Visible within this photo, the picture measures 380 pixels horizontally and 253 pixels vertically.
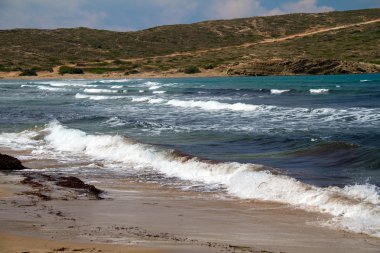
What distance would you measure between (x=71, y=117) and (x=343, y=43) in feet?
268

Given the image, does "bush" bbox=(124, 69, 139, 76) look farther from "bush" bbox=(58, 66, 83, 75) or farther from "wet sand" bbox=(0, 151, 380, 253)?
"wet sand" bbox=(0, 151, 380, 253)

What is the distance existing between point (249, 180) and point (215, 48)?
106 meters

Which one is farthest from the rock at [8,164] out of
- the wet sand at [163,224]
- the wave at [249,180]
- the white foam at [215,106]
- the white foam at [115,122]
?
the white foam at [215,106]

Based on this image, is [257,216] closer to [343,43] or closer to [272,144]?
[272,144]

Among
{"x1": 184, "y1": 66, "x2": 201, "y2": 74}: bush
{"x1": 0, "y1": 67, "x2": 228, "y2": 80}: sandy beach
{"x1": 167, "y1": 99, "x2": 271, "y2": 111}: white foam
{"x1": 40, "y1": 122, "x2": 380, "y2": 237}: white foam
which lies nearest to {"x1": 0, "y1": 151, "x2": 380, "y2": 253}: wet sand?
{"x1": 40, "y1": 122, "x2": 380, "y2": 237}: white foam

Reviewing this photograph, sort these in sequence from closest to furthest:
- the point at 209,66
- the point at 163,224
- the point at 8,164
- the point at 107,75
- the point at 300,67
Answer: the point at 163,224, the point at 8,164, the point at 300,67, the point at 209,66, the point at 107,75

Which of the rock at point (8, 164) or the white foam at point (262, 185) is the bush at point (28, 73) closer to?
the white foam at point (262, 185)

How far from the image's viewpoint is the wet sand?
6.59 metres


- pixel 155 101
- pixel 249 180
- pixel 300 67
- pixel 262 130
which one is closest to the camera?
pixel 249 180

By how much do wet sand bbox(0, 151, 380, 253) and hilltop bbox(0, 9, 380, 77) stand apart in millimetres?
68054

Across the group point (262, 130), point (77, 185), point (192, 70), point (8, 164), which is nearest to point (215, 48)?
point (192, 70)

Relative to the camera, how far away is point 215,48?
116m

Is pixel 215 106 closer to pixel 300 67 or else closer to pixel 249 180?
pixel 249 180

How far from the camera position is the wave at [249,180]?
8625 mm
